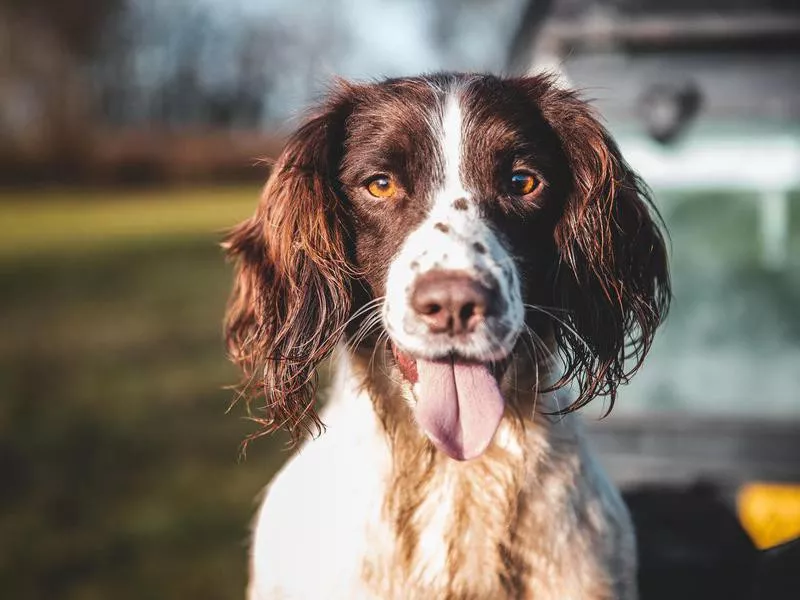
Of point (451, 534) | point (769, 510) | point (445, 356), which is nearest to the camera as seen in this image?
point (445, 356)

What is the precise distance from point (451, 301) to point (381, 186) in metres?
0.51

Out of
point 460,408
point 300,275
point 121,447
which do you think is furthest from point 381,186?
point 121,447

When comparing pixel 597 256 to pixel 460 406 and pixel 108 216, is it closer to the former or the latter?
pixel 460 406

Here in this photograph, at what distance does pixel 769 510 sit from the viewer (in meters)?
3.74

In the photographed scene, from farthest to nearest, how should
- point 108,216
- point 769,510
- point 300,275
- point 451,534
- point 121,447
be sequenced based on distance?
1. point 108,216
2. point 121,447
3. point 769,510
4. point 300,275
5. point 451,534

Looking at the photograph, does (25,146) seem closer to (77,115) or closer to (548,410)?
(77,115)

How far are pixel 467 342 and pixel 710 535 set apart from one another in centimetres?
139

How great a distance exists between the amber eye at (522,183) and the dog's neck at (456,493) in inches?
18.4

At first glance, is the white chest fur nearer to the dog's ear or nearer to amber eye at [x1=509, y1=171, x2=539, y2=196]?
the dog's ear

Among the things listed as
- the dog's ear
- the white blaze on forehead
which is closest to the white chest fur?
the dog's ear

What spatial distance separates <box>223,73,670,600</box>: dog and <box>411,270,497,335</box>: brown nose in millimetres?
146

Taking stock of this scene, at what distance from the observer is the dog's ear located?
2260 millimetres

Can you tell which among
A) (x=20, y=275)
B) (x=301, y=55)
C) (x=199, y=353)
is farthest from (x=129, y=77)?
(x=199, y=353)

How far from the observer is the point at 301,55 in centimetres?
5078
